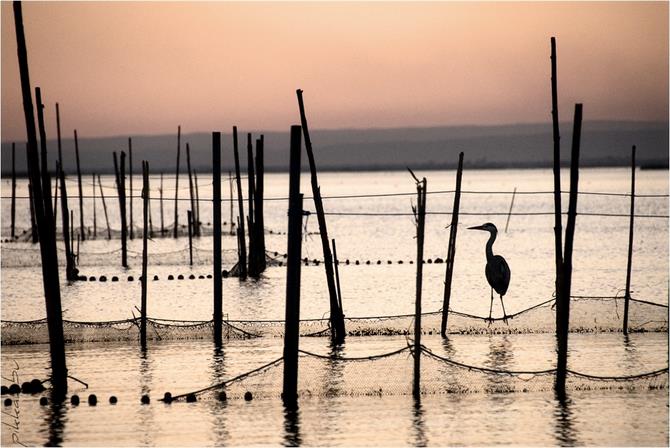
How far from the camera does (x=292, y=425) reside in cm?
1254

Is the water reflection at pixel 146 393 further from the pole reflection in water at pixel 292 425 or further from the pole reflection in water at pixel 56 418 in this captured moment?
the pole reflection in water at pixel 292 425

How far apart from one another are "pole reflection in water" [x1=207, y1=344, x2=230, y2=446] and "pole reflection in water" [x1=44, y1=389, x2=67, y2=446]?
1.67m

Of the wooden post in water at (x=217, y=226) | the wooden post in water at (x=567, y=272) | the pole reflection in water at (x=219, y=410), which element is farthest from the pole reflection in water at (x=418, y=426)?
the wooden post in water at (x=217, y=226)

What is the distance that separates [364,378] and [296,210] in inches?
97.8

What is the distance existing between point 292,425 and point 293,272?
1.75 metres

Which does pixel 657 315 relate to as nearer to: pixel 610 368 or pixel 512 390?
pixel 610 368

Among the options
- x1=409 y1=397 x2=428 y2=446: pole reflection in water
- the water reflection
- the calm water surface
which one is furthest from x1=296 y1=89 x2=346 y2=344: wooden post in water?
x1=409 y1=397 x2=428 y2=446: pole reflection in water

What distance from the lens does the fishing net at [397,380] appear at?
13.8m

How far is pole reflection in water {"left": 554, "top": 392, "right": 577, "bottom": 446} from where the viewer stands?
1189cm

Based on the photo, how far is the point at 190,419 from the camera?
1291cm

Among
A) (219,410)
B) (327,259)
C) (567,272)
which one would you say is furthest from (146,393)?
(567,272)

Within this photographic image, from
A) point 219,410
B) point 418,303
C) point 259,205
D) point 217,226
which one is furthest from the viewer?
point 259,205

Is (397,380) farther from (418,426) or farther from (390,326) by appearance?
(390,326)

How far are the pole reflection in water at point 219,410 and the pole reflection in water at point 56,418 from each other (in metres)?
1.67
